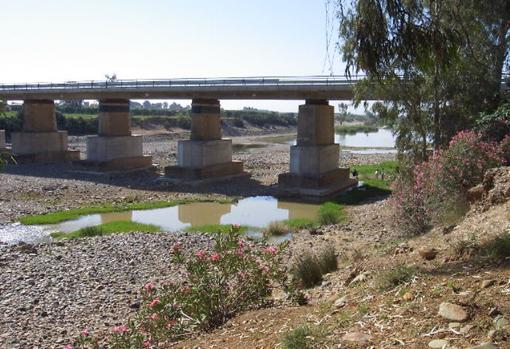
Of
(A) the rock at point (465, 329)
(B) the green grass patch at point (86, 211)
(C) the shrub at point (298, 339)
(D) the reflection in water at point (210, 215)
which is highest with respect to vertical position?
(A) the rock at point (465, 329)

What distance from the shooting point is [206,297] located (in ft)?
22.3

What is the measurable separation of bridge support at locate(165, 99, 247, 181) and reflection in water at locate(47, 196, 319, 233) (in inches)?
256

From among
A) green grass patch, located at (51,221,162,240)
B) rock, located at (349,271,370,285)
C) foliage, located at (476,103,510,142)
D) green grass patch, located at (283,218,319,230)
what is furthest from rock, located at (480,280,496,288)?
green grass patch, located at (51,221,162,240)

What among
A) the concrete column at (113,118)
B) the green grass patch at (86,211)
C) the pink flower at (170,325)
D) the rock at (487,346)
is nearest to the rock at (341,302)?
the pink flower at (170,325)

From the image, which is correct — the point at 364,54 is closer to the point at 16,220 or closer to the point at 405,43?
the point at 405,43

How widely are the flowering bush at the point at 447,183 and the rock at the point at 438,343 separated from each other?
21.4 feet

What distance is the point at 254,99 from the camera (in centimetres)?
3703

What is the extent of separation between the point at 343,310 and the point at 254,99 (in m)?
32.1

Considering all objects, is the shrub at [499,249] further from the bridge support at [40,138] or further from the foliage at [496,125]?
the bridge support at [40,138]

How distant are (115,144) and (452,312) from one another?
35621 millimetres

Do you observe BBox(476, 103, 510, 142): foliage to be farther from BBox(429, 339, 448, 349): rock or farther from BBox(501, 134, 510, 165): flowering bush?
BBox(429, 339, 448, 349): rock

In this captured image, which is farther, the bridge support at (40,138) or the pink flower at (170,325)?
the bridge support at (40,138)

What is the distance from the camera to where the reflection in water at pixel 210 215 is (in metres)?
22.6

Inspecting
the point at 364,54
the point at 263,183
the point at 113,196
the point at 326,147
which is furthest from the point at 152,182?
the point at 364,54
